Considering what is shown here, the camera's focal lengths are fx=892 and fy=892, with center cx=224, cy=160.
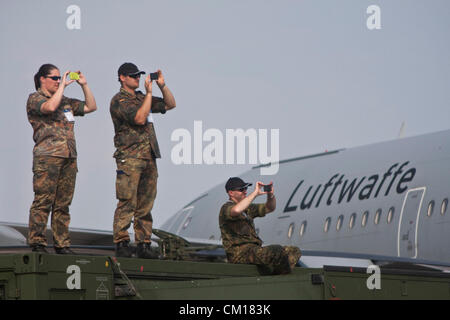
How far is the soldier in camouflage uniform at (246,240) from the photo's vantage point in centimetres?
Answer: 891

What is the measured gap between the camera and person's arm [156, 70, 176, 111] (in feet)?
31.1

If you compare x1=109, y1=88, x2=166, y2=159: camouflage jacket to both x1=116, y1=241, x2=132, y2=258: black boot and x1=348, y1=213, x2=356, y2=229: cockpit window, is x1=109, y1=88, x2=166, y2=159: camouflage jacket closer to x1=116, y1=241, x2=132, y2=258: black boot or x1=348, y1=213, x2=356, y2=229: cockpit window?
x1=116, y1=241, x2=132, y2=258: black boot

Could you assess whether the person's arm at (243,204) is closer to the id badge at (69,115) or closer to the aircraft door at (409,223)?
the id badge at (69,115)

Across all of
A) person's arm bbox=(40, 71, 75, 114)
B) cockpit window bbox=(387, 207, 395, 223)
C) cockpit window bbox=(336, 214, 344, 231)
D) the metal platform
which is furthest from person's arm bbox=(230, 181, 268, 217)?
cockpit window bbox=(336, 214, 344, 231)

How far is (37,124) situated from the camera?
907 cm

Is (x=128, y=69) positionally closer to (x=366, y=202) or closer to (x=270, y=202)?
(x=270, y=202)

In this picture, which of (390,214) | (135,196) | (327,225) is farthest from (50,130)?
(327,225)

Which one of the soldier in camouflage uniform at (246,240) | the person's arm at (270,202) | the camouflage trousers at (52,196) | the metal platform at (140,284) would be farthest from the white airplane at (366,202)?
the metal platform at (140,284)

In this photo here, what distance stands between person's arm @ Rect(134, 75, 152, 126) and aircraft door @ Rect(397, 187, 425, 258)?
11.3 meters

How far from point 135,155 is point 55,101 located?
108 centimetres

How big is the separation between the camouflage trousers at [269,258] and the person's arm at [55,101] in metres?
2.44
